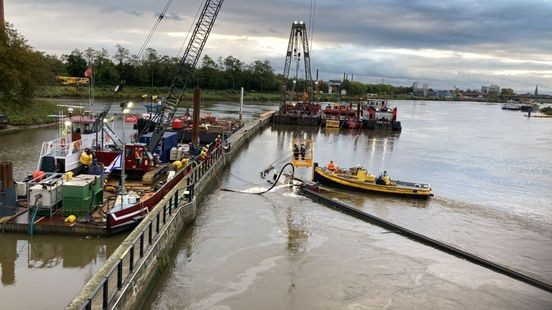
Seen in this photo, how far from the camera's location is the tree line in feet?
145

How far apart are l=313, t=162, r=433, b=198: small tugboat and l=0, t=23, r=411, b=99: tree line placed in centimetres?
3120

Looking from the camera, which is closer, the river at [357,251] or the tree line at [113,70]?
the river at [357,251]

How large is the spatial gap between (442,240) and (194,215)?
34.8ft

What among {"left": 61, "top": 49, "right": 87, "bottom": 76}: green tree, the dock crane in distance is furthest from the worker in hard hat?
{"left": 61, "top": 49, "right": 87, "bottom": 76}: green tree

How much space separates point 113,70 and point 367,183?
11886 centimetres

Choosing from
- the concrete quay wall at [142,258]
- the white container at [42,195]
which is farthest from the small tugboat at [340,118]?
the white container at [42,195]

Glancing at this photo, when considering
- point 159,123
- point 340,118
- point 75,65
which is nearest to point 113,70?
point 75,65

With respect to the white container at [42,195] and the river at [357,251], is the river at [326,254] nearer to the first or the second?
the river at [357,251]

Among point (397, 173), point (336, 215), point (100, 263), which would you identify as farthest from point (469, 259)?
point (397, 173)

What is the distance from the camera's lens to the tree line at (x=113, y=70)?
1737 inches

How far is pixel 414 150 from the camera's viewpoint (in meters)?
51.6

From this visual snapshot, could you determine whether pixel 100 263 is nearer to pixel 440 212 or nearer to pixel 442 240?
pixel 442 240

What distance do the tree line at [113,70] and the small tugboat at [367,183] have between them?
102 ft

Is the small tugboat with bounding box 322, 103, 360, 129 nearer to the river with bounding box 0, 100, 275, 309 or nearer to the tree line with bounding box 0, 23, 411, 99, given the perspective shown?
the tree line with bounding box 0, 23, 411, 99
